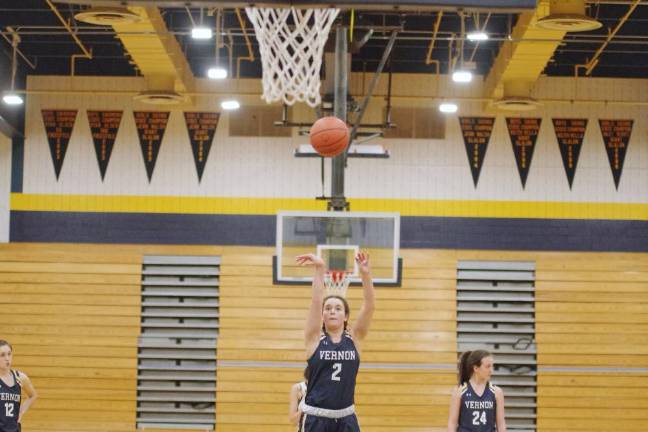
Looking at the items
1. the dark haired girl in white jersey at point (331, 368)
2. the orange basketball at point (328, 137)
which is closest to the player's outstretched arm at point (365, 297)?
the dark haired girl in white jersey at point (331, 368)

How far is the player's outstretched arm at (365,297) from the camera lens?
6180mm

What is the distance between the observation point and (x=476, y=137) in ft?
58.3

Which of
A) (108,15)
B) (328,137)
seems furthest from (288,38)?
(108,15)

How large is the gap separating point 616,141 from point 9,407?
483 inches

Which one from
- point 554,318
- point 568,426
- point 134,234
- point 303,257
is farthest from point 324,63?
point 303,257

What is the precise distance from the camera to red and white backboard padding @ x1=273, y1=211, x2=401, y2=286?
12523 millimetres

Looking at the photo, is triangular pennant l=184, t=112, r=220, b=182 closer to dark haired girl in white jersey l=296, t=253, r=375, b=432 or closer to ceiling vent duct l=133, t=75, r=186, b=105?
ceiling vent duct l=133, t=75, r=186, b=105

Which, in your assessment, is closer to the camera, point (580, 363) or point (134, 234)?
point (580, 363)

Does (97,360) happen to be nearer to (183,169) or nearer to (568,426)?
(183,169)

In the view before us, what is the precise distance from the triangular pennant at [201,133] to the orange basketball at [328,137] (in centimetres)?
829

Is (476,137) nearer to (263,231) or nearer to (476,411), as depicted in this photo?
(263,231)

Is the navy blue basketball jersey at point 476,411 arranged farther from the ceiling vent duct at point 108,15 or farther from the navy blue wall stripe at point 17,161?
the navy blue wall stripe at point 17,161

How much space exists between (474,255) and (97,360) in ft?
21.8

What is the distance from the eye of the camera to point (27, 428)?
1605 centimetres
